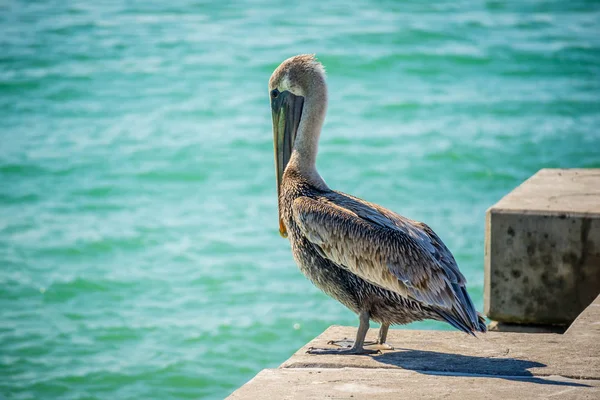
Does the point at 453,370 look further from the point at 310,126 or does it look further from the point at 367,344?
the point at 310,126

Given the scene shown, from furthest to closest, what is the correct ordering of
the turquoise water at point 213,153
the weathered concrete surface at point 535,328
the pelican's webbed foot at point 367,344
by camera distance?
the turquoise water at point 213,153 → the weathered concrete surface at point 535,328 → the pelican's webbed foot at point 367,344

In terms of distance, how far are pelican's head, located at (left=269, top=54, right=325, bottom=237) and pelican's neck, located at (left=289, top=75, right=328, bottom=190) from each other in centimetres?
2

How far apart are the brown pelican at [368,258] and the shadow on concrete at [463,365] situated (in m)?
0.13

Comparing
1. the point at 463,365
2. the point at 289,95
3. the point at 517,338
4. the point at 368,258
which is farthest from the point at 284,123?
the point at 463,365

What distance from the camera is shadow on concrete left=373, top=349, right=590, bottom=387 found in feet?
11.8

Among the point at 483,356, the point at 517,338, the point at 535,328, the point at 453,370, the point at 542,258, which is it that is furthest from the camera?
the point at 535,328

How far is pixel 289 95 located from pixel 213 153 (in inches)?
406

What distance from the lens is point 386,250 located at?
3.95 meters

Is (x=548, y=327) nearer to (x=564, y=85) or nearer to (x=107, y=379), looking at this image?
(x=107, y=379)

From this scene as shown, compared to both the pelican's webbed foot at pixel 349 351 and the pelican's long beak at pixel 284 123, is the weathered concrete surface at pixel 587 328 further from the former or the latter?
the pelican's long beak at pixel 284 123

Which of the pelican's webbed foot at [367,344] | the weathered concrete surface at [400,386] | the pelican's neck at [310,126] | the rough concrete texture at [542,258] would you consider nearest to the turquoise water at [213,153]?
the rough concrete texture at [542,258]

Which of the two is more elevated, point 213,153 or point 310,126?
point 310,126

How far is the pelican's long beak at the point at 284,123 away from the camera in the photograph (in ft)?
15.6

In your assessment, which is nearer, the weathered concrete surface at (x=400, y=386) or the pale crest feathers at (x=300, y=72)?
the weathered concrete surface at (x=400, y=386)
